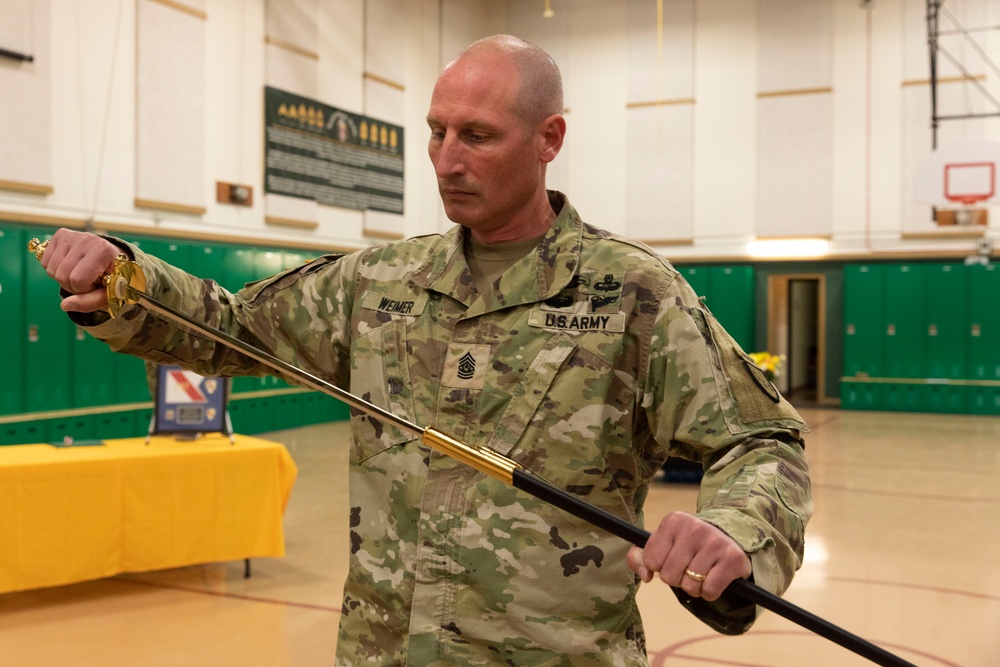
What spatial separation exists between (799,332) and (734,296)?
4059 millimetres

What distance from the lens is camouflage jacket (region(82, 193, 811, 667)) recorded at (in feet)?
5.28

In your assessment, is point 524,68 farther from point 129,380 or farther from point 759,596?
point 129,380

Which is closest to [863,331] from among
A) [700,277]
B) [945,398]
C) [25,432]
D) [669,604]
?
[945,398]

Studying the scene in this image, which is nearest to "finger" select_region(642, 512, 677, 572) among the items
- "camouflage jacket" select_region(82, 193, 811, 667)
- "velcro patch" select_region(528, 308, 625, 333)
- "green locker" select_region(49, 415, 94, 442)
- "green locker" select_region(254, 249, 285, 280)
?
"camouflage jacket" select_region(82, 193, 811, 667)

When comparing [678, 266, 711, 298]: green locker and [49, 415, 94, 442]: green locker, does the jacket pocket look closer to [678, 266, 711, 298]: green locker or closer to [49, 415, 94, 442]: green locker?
[49, 415, 94, 442]: green locker

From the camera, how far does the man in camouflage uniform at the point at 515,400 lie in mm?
1627

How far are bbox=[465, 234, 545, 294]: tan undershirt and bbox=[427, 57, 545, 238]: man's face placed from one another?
5.0 inches

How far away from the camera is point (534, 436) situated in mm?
1672

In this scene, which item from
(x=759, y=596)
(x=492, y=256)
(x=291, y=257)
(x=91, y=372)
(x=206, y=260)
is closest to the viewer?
(x=759, y=596)

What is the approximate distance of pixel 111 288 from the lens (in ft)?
5.49

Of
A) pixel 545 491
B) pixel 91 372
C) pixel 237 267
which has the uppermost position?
pixel 237 267

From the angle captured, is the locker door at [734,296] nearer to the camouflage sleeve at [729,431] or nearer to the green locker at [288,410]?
the green locker at [288,410]

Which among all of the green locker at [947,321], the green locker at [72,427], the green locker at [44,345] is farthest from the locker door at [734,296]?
the green locker at [44,345]

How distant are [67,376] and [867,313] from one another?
13024 millimetres
